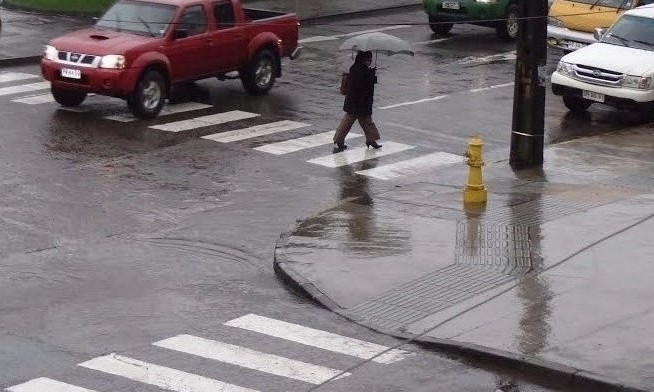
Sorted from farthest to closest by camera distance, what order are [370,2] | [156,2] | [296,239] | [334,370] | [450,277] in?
[370,2] < [156,2] < [296,239] < [450,277] < [334,370]

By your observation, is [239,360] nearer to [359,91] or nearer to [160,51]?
[359,91]

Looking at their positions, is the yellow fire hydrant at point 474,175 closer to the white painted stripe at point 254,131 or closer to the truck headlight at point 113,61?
the white painted stripe at point 254,131

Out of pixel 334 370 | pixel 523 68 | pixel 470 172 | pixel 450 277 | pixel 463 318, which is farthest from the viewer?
pixel 523 68

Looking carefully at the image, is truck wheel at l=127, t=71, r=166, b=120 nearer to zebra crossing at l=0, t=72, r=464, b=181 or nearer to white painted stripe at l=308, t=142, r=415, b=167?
zebra crossing at l=0, t=72, r=464, b=181

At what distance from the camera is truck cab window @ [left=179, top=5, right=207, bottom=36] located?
74.8ft

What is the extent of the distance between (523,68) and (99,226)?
271 inches

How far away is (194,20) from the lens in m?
23.0

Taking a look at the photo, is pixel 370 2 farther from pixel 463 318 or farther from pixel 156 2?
pixel 463 318

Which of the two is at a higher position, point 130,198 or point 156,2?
point 156,2

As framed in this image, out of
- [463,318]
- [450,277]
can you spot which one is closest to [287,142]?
[450,277]

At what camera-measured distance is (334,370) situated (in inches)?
434

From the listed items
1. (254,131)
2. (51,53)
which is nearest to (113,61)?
(51,53)

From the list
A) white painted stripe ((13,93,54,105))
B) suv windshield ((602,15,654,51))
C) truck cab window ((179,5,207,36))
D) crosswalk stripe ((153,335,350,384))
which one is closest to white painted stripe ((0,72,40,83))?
white painted stripe ((13,93,54,105))

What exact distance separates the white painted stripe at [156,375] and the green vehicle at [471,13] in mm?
21613
